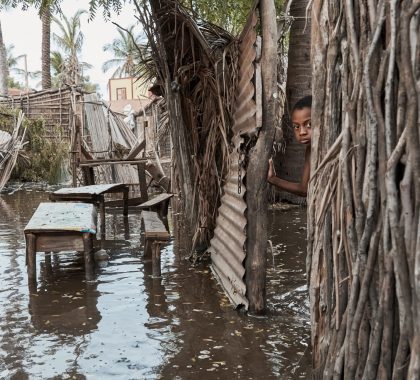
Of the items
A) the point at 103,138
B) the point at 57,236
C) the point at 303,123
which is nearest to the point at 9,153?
the point at 103,138

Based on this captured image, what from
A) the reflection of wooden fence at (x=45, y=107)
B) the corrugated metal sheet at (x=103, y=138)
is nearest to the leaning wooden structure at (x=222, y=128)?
the corrugated metal sheet at (x=103, y=138)

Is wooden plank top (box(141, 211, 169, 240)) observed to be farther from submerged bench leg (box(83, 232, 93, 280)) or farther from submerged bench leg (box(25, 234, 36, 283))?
submerged bench leg (box(25, 234, 36, 283))

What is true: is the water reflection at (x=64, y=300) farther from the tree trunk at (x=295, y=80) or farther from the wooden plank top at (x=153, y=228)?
the tree trunk at (x=295, y=80)

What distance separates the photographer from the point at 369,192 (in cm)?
213

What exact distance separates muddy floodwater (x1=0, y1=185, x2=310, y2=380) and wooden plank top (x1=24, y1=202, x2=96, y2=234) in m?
0.59

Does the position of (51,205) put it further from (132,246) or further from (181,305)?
(181,305)

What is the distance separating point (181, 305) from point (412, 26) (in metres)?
3.15

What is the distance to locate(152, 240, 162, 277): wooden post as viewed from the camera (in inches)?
204

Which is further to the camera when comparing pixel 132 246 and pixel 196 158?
pixel 132 246

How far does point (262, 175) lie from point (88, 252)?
→ 1.99 meters

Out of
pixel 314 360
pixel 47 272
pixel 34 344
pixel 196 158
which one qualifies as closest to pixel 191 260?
pixel 196 158

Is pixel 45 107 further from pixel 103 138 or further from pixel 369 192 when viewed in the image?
pixel 369 192

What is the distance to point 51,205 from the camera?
5.91 meters

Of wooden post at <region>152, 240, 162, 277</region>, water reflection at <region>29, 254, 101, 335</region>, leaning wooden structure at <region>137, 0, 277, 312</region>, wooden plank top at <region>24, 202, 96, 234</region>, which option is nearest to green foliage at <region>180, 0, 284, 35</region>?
leaning wooden structure at <region>137, 0, 277, 312</region>
